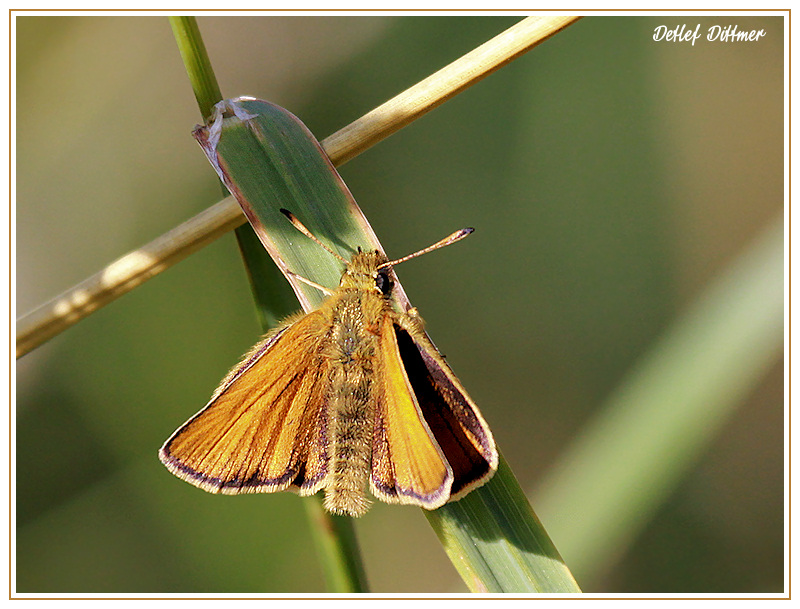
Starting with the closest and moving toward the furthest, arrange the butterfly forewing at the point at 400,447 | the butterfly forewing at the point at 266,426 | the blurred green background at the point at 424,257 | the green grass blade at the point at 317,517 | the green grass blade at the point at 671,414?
the butterfly forewing at the point at 400,447, the butterfly forewing at the point at 266,426, the green grass blade at the point at 317,517, the green grass blade at the point at 671,414, the blurred green background at the point at 424,257

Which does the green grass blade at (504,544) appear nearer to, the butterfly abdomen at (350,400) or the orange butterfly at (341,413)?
the orange butterfly at (341,413)

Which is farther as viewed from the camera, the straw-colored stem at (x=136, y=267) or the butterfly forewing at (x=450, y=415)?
the straw-colored stem at (x=136, y=267)

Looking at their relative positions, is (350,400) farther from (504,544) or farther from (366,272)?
(504,544)

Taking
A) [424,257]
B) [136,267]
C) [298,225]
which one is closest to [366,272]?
[298,225]

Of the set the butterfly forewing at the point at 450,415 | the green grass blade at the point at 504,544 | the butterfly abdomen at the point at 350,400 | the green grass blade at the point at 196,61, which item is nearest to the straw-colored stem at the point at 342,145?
the green grass blade at the point at 196,61

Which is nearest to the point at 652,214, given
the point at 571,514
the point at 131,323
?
the point at 571,514

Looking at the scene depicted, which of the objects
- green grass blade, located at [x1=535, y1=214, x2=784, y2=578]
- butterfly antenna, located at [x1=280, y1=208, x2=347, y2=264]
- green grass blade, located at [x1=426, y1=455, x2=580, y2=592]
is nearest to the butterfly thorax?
butterfly antenna, located at [x1=280, y1=208, x2=347, y2=264]
